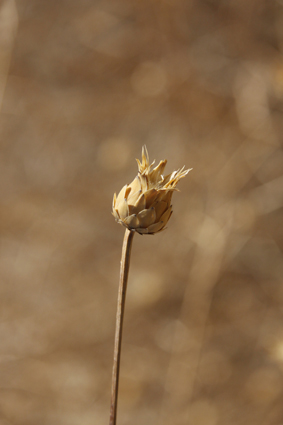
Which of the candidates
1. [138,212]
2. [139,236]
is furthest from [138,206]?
[139,236]

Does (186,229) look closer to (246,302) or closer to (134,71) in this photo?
(246,302)

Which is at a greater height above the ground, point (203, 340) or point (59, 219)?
point (59, 219)

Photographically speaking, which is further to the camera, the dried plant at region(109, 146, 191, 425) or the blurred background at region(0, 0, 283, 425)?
the blurred background at region(0, 0, 283, 425)

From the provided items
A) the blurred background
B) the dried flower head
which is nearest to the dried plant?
the dried flower head

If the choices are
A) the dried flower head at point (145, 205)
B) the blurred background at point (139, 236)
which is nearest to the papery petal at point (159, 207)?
the dried flower head at point (145, 205)

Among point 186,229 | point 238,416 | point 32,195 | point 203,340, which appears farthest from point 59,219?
point 238,416

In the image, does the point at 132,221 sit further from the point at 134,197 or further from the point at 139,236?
the point at 139,236

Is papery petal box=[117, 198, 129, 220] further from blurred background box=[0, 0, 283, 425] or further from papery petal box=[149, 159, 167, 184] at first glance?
blurred background box=[0, 0, 283, 425]
